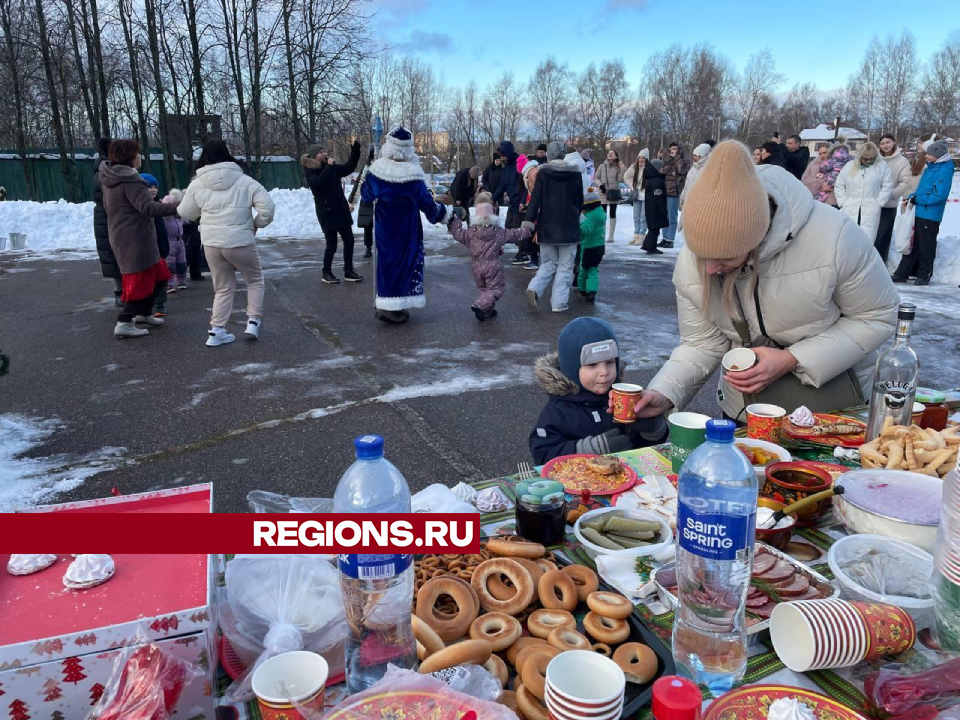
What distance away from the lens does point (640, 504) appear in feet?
6.48

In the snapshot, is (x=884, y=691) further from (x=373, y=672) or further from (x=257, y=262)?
(x=257, y=262)

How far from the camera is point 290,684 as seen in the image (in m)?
1.17

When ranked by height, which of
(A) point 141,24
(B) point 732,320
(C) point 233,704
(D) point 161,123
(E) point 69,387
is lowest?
(E) point 69,387

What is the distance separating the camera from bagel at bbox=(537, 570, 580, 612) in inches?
57.9

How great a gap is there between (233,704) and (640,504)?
1.23m

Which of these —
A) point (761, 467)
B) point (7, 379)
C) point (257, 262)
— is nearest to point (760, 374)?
point (761, 467)

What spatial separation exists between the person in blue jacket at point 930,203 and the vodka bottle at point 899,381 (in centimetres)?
927

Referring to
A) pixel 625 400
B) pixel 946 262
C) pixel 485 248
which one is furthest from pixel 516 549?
pixel 946 262

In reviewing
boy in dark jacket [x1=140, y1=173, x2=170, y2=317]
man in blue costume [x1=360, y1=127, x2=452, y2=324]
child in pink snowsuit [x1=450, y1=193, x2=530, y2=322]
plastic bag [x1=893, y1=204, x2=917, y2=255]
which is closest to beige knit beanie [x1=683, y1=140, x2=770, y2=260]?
man in blue costume [x1=360, y1=127, x2=452, y2=324]

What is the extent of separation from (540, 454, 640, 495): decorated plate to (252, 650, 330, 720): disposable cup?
3.34 feet

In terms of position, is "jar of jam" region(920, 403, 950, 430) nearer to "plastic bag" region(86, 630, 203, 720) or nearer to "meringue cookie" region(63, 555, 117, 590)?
"plastic bag" region(86, 630, 203, 720)

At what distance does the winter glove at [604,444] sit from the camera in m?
2.65

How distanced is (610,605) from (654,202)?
13717mm

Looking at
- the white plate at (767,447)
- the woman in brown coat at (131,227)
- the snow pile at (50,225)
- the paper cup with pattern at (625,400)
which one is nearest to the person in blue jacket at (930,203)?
the white plate at (767,447)
